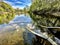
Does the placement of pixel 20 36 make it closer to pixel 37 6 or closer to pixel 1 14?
pixel 1 14

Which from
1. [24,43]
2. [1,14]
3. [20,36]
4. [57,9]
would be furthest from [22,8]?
[24,43]

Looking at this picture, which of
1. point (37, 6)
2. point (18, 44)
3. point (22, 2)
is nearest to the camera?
point (18, 44)

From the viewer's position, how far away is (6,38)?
3.85 metres

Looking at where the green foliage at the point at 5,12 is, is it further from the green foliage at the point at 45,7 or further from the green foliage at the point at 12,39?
the green foliage at the point at 12,39

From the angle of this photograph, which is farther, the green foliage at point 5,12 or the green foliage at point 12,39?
the green foliage at point 5,12

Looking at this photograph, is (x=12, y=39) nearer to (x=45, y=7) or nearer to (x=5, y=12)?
(x=5, y=12)

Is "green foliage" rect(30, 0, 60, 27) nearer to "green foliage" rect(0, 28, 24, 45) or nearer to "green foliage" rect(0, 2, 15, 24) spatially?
"green foliage" rect(0, 2, 15, 24)

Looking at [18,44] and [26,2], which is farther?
[26,2]

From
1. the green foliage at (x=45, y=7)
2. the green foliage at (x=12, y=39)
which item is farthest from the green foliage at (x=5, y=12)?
the green foliage at (x=12, y=39)

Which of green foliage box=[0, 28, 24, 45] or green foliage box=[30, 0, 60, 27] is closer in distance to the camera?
green foliage box=[0, 28, 24, 45]

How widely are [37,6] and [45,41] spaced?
206 inches

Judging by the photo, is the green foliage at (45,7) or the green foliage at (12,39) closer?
the green foliage at (12,39)

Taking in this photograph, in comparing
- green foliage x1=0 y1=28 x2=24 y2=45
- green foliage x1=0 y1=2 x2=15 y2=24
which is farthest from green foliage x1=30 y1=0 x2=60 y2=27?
green foliage x1=0 y1=28 x2=24 y2=45

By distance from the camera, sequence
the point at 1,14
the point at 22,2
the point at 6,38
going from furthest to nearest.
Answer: the point at 1,14, the point at 22,2, the point at 6,38
